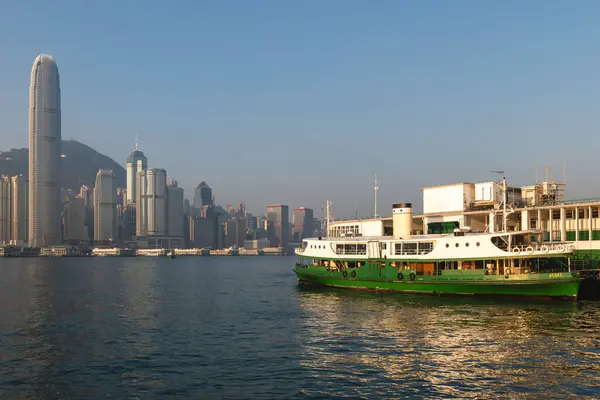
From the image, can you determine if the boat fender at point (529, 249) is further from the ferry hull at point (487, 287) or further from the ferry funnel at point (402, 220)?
the ferry funnel at point (402, 220)

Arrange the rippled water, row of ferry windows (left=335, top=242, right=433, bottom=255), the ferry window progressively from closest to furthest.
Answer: the rippled water, the ferry window, row of ferry windows (left=335, top=242, right=433, bottom=255)

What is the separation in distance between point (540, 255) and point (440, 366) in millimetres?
26323

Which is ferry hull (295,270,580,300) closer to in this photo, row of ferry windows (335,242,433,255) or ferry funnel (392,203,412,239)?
row of ferry windows (335,242,433,255)

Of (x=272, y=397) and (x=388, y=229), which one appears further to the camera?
(x=388, y=229)

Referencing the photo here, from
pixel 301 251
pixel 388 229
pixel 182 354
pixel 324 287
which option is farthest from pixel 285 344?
pixel 388 229

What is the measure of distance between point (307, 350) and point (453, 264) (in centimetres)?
2782

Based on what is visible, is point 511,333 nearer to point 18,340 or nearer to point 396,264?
point 396,264

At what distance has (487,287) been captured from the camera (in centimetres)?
5128

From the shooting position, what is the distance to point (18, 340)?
35.1m

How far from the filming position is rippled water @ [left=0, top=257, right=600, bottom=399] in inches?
947

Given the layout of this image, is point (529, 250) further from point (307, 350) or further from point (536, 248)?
point (307, 350)

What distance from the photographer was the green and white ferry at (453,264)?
160 feet

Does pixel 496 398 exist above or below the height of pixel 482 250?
below

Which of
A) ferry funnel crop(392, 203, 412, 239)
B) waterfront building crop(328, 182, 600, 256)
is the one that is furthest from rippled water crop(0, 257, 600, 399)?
waterfront building crop(328, 182, 600, 256)
